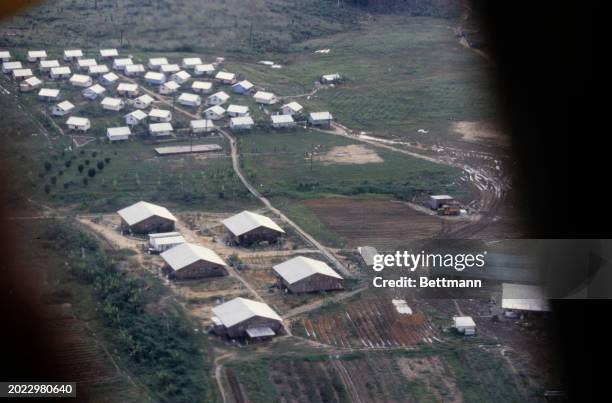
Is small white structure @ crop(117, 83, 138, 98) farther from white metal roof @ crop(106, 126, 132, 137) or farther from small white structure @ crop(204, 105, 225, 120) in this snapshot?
white metal roof @ crop(106, 126, 132, 137)

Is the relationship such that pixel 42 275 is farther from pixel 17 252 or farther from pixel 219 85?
pixel 219 85

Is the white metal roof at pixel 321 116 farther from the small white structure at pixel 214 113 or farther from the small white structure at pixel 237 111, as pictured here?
the small white structure at pixel 214 113

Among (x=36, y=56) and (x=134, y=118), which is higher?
(x=36, y=56)

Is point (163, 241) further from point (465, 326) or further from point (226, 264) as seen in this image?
point (465, 326)

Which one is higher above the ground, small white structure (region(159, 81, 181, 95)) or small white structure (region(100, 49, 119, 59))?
small white structure (region(100, 49, 119, 59))

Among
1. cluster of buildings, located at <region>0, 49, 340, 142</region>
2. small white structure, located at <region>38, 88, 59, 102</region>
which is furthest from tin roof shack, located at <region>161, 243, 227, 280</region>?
small white structure, located at <region>38, 88, 59, 102</region>

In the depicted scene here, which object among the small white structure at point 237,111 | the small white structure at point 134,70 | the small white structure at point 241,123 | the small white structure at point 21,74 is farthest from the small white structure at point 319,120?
the small white structure at point 21,74

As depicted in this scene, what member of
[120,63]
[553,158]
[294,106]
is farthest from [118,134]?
[553,158]
